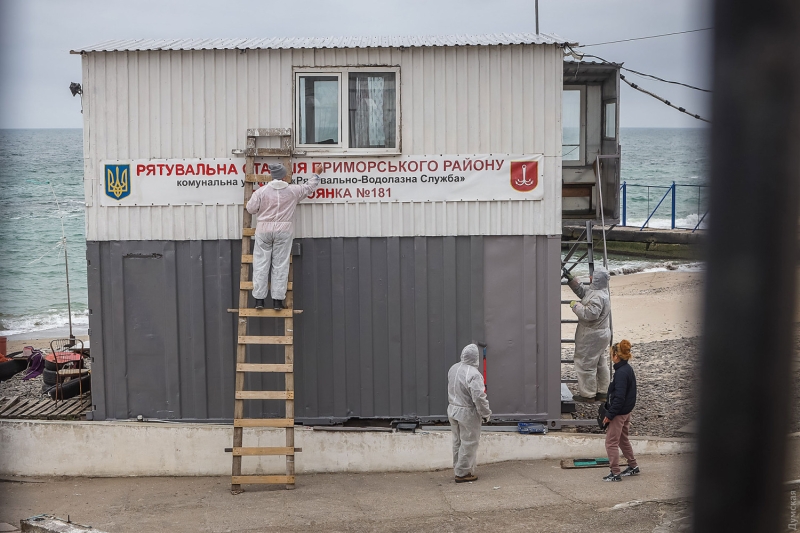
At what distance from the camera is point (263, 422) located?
10828 mm

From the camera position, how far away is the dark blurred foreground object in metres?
1.64

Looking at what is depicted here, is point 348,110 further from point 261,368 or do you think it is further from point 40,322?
point 40,322

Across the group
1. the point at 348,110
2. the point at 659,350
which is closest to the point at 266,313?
the point at 348,110

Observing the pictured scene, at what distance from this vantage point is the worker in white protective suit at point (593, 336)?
41.0 ft

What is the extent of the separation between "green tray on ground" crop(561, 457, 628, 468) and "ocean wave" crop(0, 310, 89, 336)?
26.6 metres

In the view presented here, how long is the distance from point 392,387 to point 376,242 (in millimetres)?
1913

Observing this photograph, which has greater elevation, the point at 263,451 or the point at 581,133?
the point at 581,133

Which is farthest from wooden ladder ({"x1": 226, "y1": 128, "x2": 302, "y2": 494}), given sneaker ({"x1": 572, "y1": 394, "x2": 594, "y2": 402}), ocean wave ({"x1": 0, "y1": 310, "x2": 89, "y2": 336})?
ocean wave ({"x1": 0, "y1": 310, "x2": 89, "y2": 336})

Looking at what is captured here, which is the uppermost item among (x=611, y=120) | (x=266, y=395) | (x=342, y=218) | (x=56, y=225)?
(x=611, y=120)

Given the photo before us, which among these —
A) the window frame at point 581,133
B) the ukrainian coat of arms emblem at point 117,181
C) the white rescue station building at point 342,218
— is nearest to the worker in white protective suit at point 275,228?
the white rescue station building at point 342,218

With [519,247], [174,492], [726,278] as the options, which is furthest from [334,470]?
[726,278]

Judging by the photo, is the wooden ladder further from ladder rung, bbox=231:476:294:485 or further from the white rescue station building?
the white rescue station building

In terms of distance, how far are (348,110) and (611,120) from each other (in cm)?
494

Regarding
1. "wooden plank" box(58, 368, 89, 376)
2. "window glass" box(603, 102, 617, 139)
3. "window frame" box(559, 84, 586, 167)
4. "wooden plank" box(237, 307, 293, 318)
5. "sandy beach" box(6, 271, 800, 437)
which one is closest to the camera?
"sandy beach" box(6, 271, 800, 437)
